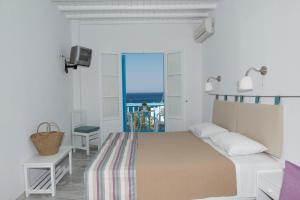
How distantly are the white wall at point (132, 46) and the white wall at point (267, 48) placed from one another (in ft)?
4.31

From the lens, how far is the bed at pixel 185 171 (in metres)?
1.80

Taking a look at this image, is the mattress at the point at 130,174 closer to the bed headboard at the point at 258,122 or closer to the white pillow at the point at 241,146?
the white pillow at the point at 241,146

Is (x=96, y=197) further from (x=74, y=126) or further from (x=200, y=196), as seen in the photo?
(x=74, y=126)

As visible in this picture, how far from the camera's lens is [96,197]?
179 centimetres

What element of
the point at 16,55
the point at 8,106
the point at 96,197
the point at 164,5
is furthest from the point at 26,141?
the point at 164,5

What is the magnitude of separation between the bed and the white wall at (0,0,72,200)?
1005mm

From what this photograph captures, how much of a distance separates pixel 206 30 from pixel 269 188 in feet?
9.47

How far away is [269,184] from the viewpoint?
5.39 ft

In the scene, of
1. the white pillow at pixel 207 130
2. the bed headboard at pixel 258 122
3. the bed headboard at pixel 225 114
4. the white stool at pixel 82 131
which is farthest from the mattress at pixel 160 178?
the white stool at pixel 82 131

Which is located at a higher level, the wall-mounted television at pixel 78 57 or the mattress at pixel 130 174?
the wall-mounted television at pixel 78 57

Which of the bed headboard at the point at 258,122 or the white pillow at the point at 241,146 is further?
the white pillow at the point at 241,146

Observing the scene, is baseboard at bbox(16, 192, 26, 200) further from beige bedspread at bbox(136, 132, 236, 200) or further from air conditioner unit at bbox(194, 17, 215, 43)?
air conditioner unit at bbox(194, 17, 215, 43)

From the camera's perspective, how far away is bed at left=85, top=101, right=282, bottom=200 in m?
1.80

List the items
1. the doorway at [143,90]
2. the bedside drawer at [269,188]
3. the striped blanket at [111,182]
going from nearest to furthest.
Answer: the bedside drawer at [269,188], the striped blanket at [111,182], the doorway at [143,90]
